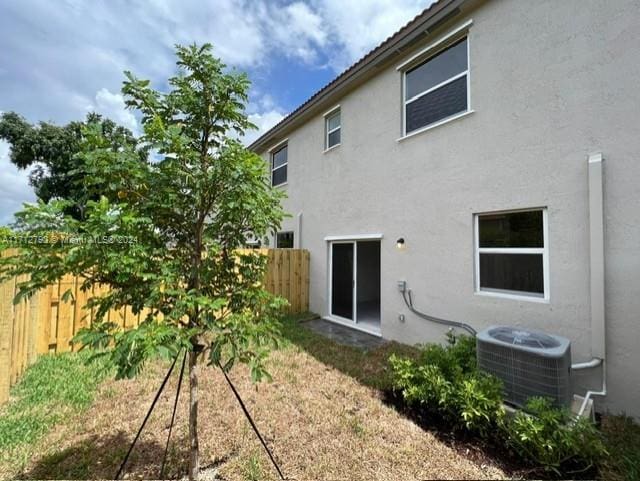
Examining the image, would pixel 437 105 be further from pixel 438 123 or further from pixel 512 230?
pixel 512 230

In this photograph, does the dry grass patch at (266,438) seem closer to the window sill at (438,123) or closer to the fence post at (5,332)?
the fence post at (5,332)

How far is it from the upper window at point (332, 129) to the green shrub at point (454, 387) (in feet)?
22.9

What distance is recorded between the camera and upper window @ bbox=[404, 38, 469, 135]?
5914 millimetres

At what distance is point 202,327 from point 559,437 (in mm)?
3775

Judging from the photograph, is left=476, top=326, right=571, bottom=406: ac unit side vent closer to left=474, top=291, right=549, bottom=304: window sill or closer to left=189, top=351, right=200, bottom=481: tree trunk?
left=474, top=291, right=549, bottom=304: window sill

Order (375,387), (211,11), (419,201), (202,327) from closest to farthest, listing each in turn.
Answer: (202,327)
(375,387)
(211,11)
(419,201)

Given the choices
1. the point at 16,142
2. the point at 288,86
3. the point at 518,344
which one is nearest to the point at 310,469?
the point at 518,344

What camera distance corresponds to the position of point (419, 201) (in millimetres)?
6531

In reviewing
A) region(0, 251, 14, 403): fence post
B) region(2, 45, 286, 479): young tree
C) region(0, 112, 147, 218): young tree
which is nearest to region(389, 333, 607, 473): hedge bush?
region(2, 45, 286, 479): young tree

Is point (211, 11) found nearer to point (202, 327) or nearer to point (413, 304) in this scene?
point (202, 327)

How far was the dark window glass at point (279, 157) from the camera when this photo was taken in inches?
485

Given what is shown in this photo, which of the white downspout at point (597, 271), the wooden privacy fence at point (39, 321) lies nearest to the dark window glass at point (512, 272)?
the white downspout at point (597, 271)

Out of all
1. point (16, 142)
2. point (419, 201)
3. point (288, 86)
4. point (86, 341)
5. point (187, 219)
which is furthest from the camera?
point (16, 142)

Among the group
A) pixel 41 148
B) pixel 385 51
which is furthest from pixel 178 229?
pixel 41 148
